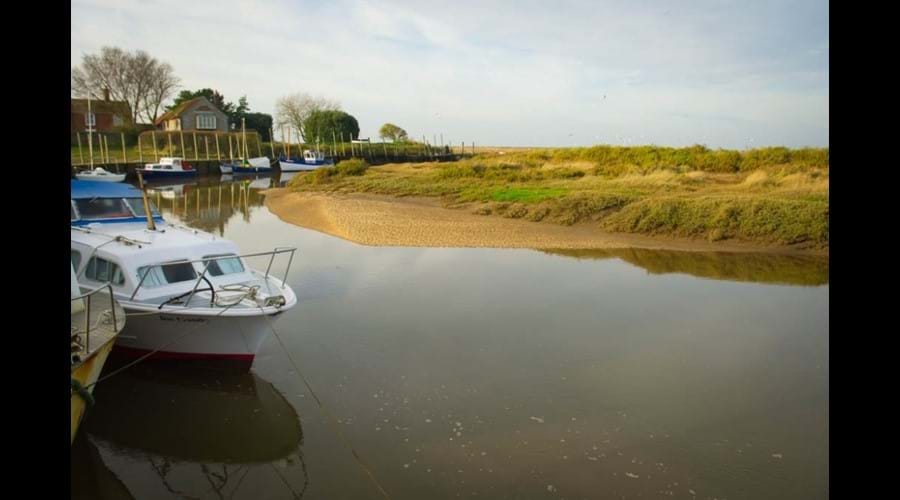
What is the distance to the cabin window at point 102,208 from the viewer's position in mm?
12344

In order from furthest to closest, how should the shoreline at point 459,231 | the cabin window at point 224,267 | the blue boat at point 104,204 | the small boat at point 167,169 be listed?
1. the small boat at point 167,169
2. the shoreline at point 459,231
3. the blue boat at point 104,204
4. the cabin window at point 224,267

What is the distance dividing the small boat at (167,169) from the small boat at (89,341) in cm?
4842

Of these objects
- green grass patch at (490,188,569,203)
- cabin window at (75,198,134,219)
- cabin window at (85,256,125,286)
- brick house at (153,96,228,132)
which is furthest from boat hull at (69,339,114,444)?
brick house at (153,96,228,132)

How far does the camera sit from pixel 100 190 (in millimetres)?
12766

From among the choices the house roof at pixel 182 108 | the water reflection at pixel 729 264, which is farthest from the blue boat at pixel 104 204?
the house roof at pixel 182 108

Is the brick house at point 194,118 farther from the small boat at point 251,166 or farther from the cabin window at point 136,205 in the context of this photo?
the cabin window at point 136,205

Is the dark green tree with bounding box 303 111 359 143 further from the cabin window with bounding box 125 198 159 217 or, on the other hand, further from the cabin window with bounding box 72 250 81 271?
the cabin window with bounding box 72 250 81 271

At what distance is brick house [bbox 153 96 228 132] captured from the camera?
7006 cm

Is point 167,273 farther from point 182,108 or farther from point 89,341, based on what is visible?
point 182,108
